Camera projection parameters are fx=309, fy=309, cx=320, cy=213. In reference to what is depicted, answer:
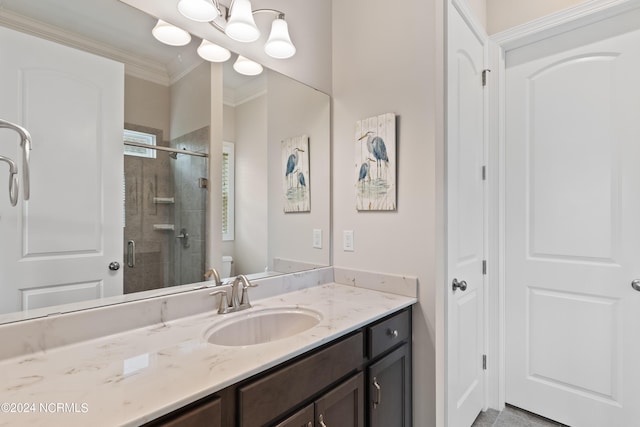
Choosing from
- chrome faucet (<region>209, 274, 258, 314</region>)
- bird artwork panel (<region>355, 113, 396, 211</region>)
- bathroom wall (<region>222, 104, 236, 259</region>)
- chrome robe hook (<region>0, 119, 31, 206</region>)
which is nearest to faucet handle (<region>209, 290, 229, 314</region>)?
chrome faucet (<region>209, 274, 258, 314</region>)

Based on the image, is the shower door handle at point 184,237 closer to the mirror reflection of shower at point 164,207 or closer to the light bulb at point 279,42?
the mirror reflection of shower at point 164,207

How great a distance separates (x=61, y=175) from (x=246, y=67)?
3.09 feet

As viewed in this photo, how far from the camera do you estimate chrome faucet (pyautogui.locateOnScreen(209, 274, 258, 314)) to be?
1307 millimetres

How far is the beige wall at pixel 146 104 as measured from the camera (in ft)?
3.85

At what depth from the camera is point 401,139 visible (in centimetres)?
161

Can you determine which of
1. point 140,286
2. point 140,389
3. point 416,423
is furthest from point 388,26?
point 416,423

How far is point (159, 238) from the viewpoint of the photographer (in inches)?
49.3

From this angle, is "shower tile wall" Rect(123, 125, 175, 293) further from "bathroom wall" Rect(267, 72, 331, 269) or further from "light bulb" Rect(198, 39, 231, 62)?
"bathroom wall" Rect(267, 72, 331, 269)

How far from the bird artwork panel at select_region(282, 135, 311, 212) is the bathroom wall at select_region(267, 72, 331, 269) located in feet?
0.09
